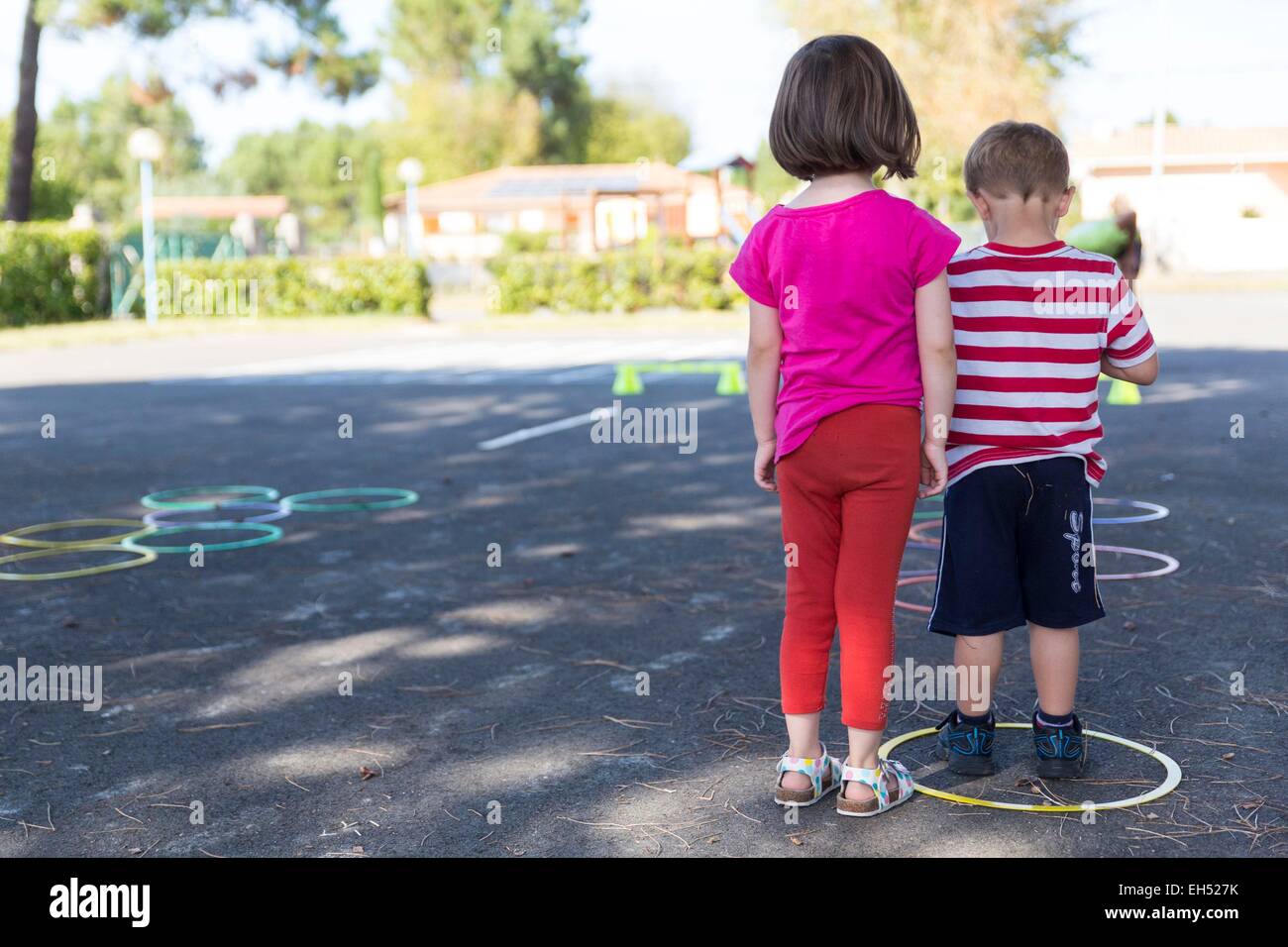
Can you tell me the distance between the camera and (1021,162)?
11.3 feet

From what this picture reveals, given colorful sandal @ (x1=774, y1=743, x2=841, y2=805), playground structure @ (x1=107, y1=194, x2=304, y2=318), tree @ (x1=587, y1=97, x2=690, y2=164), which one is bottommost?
colorful sandal @ (x1=774, y1=743, x2=841, y2=805)

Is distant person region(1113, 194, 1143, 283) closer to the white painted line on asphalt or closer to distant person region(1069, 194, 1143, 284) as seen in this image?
distant person region(1069, 194, 1143, 284)

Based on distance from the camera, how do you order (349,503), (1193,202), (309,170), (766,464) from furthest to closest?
1. (309,170)
2. (1193,202)
3. (349,503)
4. (766,464)

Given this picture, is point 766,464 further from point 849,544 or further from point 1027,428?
point 1027,428

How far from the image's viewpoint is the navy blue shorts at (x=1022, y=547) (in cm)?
345

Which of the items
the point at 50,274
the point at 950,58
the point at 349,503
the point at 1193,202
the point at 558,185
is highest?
the point at 950,58

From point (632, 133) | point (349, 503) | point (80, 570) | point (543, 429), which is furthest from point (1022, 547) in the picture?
point (632, 133)

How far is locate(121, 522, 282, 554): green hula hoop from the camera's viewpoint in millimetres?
6602

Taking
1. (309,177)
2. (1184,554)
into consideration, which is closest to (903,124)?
(1184,554)

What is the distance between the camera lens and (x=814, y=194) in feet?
10.6

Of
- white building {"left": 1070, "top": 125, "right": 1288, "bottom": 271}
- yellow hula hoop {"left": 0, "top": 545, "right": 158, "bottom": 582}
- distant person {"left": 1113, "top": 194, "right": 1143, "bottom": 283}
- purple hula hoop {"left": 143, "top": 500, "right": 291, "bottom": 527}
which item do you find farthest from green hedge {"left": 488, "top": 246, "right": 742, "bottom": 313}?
yellow hula hoop {"left": 0, "top": 545, "right": 158, "bottom": 582}

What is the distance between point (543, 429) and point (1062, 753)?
7.83m

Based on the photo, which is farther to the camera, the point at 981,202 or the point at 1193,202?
the point at 1193,202

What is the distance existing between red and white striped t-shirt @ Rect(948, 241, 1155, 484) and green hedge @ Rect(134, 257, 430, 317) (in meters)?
24.9
